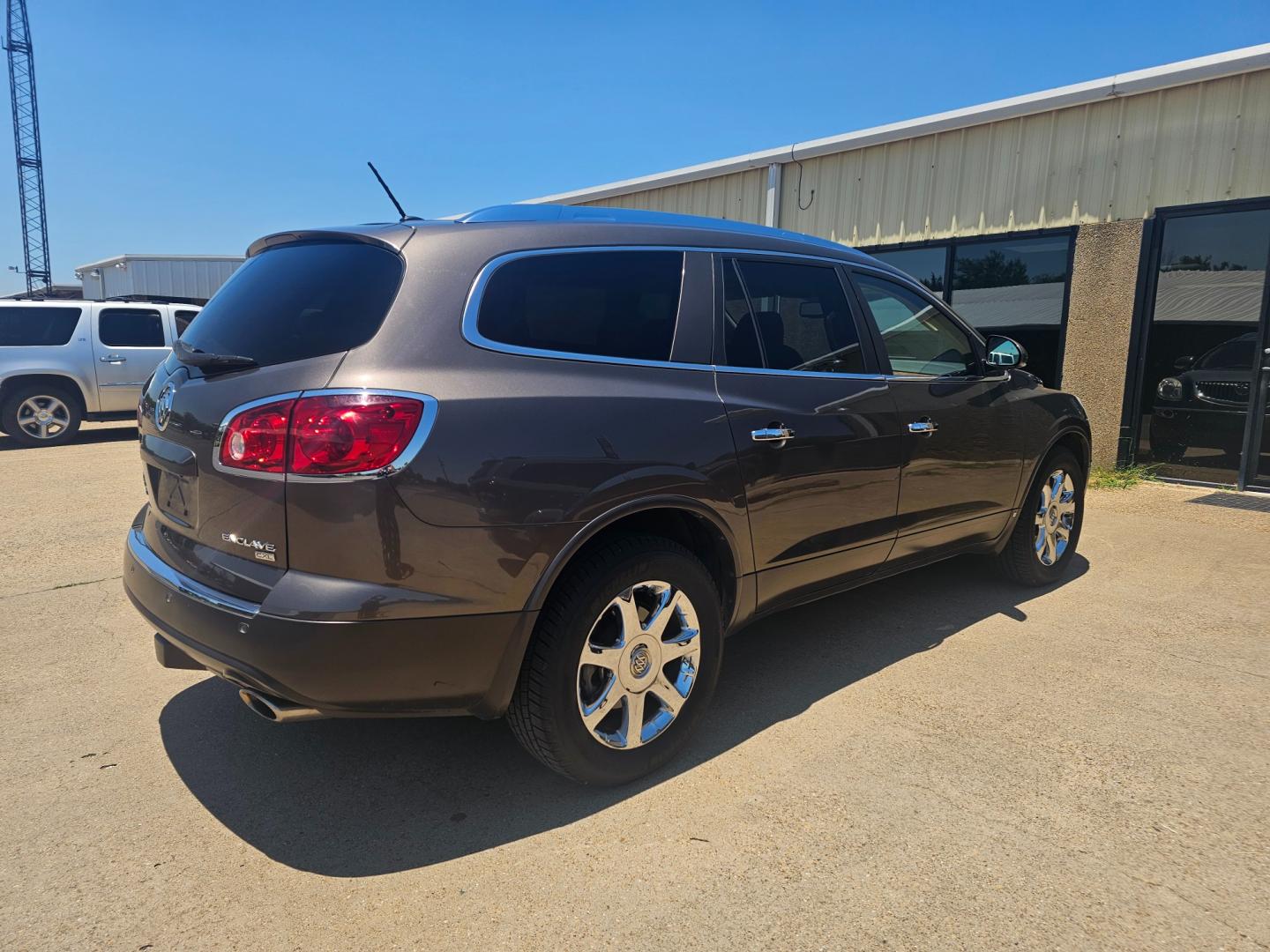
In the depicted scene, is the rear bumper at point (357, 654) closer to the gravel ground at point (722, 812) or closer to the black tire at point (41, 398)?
the gravel ground at point (722, 812)

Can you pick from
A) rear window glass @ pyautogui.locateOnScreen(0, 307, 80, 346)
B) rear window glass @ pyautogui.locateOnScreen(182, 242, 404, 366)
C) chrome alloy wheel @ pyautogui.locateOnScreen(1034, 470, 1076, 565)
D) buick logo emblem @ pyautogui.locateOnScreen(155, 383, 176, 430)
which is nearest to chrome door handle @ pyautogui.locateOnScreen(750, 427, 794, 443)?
rear window glass @ pyautogui.locateOnScreen(182, 242, 404, 366)

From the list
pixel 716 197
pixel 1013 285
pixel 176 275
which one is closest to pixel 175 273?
pixel 176 275

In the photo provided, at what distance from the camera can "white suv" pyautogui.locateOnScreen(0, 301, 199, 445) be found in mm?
10695

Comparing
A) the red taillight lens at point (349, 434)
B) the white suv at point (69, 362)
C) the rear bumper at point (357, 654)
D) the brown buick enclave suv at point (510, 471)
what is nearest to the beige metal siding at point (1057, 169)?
the brown buick enclave suv at point (510, 471)

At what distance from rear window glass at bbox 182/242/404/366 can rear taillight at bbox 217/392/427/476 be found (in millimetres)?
187

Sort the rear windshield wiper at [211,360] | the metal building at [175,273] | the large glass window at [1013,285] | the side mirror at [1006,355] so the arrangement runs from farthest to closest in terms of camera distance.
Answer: the metal building at [175,273] < the large glass window at [1013,285] < the side mirror at [1006,355] < the rear windshield wiper at [211,360]

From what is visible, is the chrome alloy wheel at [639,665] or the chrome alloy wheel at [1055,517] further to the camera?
the chrome alloy wheel at [1055,517]

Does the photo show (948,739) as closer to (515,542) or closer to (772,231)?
(515,542)

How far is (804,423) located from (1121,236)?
6661 millimetres

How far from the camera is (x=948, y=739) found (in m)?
2.97

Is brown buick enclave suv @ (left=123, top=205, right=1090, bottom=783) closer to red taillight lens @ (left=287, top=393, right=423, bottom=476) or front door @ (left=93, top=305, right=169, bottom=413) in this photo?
red taillight lens @ (left=287, top=393, right=423, bottom=476)

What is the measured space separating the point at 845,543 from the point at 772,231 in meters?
1.30

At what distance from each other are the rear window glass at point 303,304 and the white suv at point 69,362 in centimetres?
991

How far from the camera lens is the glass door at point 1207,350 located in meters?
7.38
